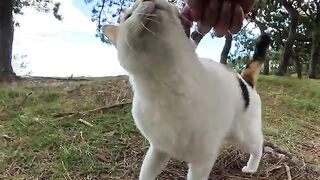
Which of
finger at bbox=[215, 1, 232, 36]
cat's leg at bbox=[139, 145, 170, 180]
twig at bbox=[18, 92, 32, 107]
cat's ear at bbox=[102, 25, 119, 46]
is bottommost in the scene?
twig at bbox=[18, 92, 32, 107]

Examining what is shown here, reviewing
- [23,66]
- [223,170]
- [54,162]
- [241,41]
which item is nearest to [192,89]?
[223,170]

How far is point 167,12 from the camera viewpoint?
114 centimetres

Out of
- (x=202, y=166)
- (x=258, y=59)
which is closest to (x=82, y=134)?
(x=258, y=59)

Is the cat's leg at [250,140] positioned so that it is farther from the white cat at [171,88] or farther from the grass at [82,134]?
the grass at [82,134]

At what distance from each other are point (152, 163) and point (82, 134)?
2.97ft

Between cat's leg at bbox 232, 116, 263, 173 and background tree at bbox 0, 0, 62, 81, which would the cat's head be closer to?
cat's leg at bbox 232, 116, 263, 173

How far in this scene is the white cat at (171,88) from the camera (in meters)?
1.14

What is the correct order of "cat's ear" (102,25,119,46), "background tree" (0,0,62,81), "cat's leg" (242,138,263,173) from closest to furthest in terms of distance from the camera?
"cat's ear" (102,25,119,46), "cat's leg" (242,138,263,173), "background tree" (0,0,62,81)

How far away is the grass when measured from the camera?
6.73ft

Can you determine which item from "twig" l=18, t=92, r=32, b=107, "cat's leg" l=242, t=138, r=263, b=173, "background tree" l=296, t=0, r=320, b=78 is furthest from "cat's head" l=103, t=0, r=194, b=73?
"background tree" l=296, t=0, r=320, b=78

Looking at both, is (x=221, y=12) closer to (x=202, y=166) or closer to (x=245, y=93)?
(x=202, y=166)

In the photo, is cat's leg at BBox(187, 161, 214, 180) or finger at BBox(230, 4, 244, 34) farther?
cat's leg at BBox(187, 161, 214, 180)

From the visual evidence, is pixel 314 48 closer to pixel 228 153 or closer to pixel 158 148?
pixel 228 153

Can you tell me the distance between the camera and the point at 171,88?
4.07ft
